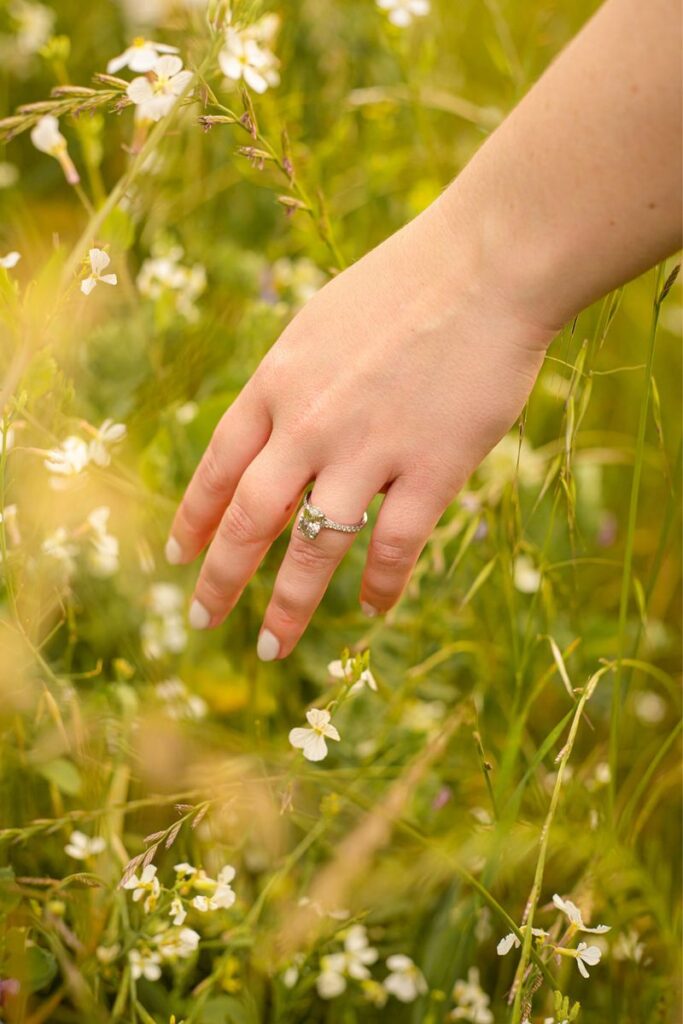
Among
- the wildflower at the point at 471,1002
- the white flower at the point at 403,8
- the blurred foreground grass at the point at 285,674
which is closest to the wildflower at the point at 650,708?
the blurred foreground grass at the point at 285,674

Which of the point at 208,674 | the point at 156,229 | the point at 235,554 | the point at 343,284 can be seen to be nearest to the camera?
the point at 343,284

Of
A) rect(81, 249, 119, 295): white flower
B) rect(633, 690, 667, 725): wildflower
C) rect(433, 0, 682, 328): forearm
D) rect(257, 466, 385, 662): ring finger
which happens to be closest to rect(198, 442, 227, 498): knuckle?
rect(257, 466, 385, 662): ring finger

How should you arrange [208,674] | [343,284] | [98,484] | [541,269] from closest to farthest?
[541,269], [343,284], [98,484], [208,674]

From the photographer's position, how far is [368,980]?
3.25ft

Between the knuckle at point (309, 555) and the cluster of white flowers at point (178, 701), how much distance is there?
1.01 feet

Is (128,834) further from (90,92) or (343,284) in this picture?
(90,92)

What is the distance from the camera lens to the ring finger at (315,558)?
84 centimetres

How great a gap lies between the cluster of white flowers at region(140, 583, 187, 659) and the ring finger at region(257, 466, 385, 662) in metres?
0.33

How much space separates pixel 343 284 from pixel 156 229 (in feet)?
3.31

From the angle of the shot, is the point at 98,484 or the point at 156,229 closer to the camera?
the point at 98,484

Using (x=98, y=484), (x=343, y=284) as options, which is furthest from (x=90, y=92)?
(x=98, y=484)

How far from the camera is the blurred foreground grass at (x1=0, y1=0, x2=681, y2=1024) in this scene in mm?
864

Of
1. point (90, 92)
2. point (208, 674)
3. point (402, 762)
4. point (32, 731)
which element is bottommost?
point (402, 762)

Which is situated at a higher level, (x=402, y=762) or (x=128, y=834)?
(x=128, y=834)
